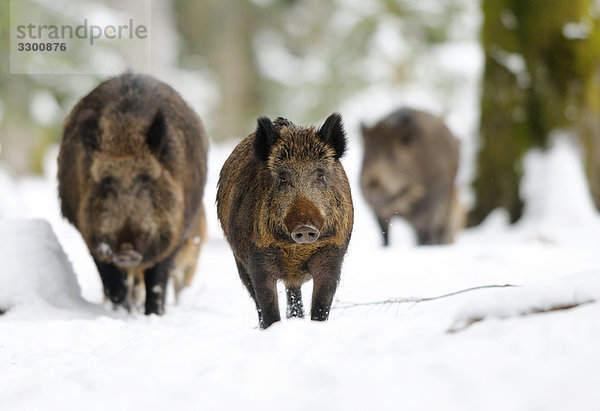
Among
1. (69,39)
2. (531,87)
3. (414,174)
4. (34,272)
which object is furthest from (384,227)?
(69,39)

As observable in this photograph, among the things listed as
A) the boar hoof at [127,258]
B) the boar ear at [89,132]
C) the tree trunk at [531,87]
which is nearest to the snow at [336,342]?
the boar hoof at [127,258]

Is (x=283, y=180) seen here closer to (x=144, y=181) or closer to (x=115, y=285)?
(x=144, y=181)

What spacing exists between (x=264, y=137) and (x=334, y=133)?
1.40 feet

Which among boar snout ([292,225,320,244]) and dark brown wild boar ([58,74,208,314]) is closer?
boar snout ([292,225,320,244])

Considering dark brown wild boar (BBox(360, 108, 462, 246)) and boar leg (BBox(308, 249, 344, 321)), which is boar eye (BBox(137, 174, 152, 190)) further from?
dark brown wild boar (BBox(360, 108, 462, 246))

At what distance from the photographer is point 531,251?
8.01m

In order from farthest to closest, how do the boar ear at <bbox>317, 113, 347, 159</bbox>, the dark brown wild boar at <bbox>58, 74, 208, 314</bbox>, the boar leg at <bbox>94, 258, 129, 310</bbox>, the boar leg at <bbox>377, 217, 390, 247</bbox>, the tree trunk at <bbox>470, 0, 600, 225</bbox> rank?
the boar leg at <bbox>377, 217, 390, 247</bbox>, the tree trunk at <bbox>470, 0, 600, 225</bbox>, the boar leg at <bbox>94, 258, 129, 310</bbox>, the dark brown wild boar at <bbox>58, 74, 208, 314</bbox>, the boar ear at <bbox>317, 113, 347, 159</bbox>

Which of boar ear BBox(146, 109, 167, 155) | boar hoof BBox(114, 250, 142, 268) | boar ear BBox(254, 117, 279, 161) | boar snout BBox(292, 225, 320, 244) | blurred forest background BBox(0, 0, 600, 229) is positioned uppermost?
blurred forest background BBox(0, 0, 600, 229)

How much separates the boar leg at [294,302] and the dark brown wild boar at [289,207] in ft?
2.02

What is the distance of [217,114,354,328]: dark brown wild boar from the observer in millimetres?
4609

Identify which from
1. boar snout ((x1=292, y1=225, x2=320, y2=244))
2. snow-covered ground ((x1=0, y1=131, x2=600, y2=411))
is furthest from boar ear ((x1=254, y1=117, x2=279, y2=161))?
snow-covered ground ((x1=0, y1=131, x2=600, y2=411))

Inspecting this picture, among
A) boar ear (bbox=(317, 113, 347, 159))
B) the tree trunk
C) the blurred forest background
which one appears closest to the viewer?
boar ear (bbox=(317, 113, 347, 159))

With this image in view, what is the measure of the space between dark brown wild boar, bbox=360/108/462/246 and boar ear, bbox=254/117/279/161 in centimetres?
650

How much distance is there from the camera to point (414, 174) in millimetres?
11164
